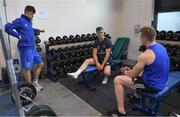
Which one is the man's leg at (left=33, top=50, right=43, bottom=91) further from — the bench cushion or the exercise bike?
the bench cushion

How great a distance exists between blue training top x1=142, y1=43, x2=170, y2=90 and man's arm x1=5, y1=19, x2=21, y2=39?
2.20 meters

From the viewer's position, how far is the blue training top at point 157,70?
2209mm

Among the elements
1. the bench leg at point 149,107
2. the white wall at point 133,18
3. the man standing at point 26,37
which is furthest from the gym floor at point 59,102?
the white wall at point 133,18

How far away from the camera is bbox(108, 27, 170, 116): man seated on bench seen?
7.22ft

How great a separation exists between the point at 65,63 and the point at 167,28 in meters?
2.73

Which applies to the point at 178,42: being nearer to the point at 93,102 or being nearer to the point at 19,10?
the point at 93,102

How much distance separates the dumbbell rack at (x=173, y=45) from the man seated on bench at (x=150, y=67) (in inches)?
69.6

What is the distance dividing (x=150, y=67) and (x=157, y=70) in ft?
0.29

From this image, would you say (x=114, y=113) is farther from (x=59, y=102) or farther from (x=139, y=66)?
(x=59, y=102)

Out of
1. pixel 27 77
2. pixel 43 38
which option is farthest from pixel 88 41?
pixel 27 77

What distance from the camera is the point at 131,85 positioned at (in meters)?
2.44

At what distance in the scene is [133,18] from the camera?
17.2 ft

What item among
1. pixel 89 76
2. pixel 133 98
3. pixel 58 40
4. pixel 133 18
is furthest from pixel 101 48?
pixel 133 18

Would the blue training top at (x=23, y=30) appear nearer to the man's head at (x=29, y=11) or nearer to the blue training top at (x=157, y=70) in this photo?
the man's head at (x=29, y=11)
